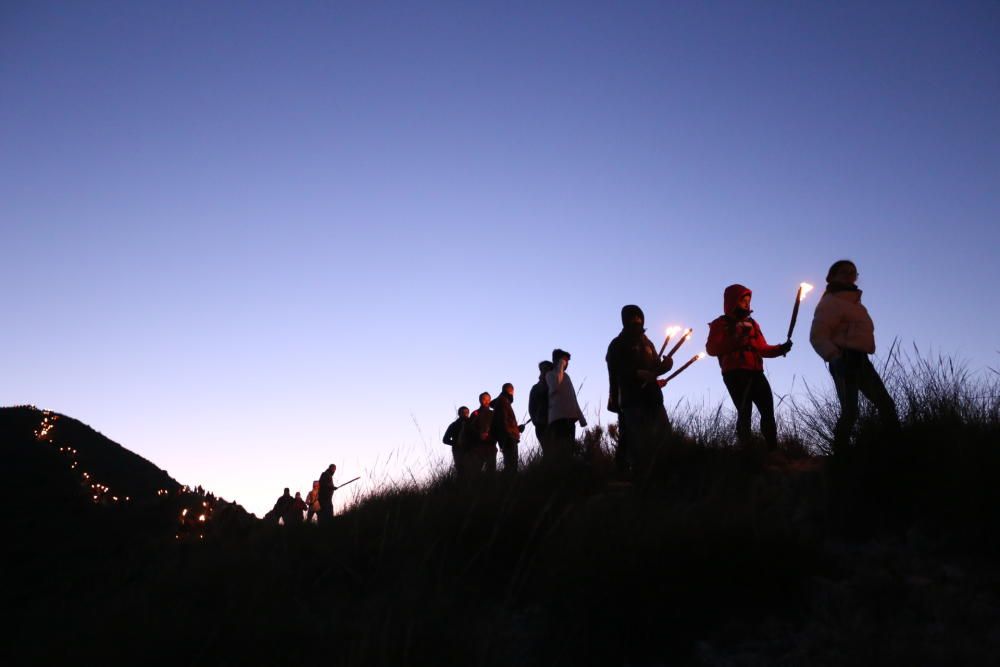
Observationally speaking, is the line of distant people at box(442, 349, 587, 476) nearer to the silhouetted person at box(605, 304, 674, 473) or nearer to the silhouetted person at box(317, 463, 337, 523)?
the silhouetted person at box(605, 304, 674, 473)

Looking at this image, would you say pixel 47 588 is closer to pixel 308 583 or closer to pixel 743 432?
pixel 308 583

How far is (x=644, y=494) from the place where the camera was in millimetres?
5508

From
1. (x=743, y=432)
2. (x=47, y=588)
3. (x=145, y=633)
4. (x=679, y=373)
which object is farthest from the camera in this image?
(x=679, y=373)

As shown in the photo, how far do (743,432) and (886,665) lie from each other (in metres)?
3.17

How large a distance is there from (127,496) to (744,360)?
17.4 ft

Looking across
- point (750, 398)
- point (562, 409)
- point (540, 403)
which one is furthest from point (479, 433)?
point (750, 398)

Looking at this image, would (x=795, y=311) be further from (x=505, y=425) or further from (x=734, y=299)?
(x=505, y=425)

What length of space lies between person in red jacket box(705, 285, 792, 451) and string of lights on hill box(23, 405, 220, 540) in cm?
452

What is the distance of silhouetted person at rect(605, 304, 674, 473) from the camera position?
7.02 metres

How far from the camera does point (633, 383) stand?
286 inches

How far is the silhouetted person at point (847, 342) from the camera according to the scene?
5.61 m

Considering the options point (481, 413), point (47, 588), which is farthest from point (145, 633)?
point (481, 413)

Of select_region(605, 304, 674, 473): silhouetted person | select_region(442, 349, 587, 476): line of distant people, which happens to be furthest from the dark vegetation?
select_region(442, 349, 587, 476): line of distant people

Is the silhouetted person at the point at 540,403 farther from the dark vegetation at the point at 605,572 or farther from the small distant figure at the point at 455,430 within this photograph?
the dark vegetation at the point at 605,572
